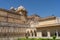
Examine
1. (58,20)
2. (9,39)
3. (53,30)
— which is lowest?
(9,39)

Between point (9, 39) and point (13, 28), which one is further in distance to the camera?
point (13, 28)

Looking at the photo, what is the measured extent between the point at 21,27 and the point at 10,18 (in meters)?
5.66

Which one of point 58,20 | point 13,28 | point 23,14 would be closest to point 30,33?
point 13,28

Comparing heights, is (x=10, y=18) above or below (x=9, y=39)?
above

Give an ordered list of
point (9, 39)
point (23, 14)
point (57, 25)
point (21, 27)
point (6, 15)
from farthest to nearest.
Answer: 1. point (23, 14)
2. point (6, 15)
3. point (21, 27)
4. point (9, 39)
5. point (57, 25)

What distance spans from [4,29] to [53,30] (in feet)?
27.9

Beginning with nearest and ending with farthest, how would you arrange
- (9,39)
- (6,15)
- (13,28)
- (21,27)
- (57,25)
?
(57,25), (9,39), (13,28), (21,27), (6,15)

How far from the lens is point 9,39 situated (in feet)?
78.6

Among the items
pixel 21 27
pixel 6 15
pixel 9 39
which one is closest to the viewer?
pixel 9 39

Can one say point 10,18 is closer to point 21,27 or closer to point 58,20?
point 21,27

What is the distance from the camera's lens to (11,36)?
24859 mm

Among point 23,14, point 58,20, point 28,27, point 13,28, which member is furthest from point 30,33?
point 23,14

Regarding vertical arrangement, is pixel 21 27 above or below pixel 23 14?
below

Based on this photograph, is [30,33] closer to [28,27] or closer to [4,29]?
[28,27]
